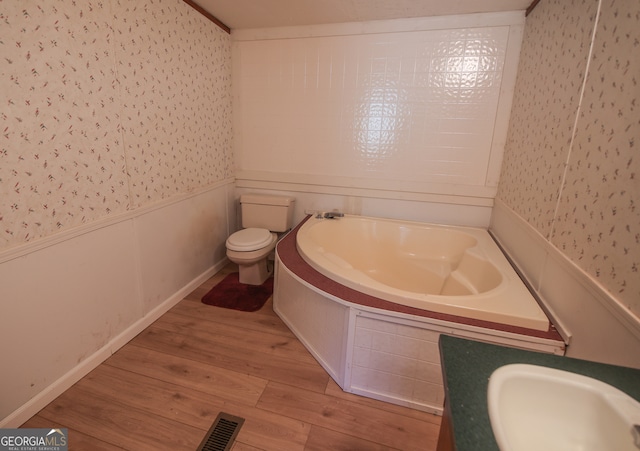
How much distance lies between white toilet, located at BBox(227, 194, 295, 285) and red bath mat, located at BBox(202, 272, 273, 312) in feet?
0.23

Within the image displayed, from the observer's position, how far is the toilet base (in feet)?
8.50

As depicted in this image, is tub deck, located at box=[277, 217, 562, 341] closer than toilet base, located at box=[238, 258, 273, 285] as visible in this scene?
Yes

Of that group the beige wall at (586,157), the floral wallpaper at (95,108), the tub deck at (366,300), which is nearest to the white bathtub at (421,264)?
the tub deck at (366,300)

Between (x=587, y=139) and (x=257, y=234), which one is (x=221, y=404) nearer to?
(x=257, y=234)

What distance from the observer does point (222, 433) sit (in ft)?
4.43

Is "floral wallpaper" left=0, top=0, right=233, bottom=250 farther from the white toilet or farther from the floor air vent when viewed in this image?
the floor air vent

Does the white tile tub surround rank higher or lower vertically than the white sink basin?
higher

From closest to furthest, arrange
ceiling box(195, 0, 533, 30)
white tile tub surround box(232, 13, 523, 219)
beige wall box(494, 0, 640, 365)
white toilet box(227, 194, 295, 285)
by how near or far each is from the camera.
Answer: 1. beige wall box(494, 0, 640, 365)
2. ceiling box(195, 0, 533, 30)
3. white tile tub surround box(232, 13, 523, 219)
4. white toilet box(227, 194, 295, 285)

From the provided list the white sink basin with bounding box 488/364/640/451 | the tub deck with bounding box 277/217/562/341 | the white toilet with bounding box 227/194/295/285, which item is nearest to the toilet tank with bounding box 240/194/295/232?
the white toilet with bounding box 227/194/295/285

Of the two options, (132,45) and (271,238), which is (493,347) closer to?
(271,238)

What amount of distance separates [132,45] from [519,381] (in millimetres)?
2298

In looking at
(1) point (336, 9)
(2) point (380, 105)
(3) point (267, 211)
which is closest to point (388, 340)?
(3) point (267, 211)

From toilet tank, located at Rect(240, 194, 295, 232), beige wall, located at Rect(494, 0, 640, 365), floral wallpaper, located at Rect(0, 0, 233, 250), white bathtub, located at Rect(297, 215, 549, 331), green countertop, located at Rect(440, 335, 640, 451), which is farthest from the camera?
toilet tank, located at Rect(240, 194, 295, 232)

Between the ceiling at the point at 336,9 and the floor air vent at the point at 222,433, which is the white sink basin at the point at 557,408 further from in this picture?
the ceiling at the point at 336,9
